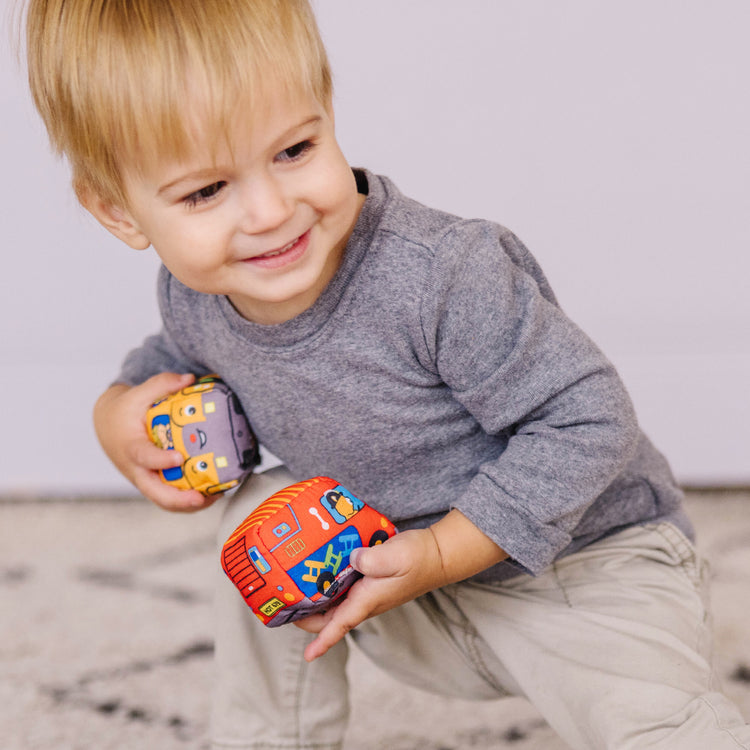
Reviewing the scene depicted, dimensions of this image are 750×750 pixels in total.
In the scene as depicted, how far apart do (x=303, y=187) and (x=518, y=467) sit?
0.90 feet

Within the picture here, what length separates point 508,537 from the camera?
0.78 metres

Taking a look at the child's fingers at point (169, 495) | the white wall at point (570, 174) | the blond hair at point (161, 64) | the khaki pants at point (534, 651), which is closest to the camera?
the blond hair at point (161, 64)

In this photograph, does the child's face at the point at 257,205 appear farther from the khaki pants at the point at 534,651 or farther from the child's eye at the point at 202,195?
the khaki pants at the point at 534,651

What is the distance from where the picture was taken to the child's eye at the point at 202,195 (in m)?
0.73

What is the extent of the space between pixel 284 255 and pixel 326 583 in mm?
251

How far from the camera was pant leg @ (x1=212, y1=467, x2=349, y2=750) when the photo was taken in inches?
36.2

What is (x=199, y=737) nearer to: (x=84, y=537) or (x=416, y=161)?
(x=84, y=537)

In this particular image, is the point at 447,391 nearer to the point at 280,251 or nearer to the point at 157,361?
the point at 280,251

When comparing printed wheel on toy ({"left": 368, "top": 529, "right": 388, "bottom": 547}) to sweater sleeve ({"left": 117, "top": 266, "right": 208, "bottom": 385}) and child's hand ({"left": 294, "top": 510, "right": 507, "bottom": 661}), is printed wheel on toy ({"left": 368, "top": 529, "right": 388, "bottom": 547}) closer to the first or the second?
child's hand ({"left": 294, "top": 510, "right": 507, "bottom": 661})

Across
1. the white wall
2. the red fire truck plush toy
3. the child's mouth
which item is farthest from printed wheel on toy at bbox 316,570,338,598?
the white wall

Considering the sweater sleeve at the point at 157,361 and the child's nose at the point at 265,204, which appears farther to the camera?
the sweater sleeve at the point at 157,361

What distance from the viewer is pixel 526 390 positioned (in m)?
0.77

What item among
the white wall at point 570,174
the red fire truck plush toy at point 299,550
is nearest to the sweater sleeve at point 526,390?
the red fire truck plush toy at point 299,550

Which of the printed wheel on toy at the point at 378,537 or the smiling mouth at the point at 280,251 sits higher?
the smiling mouth at the point at 280,251
